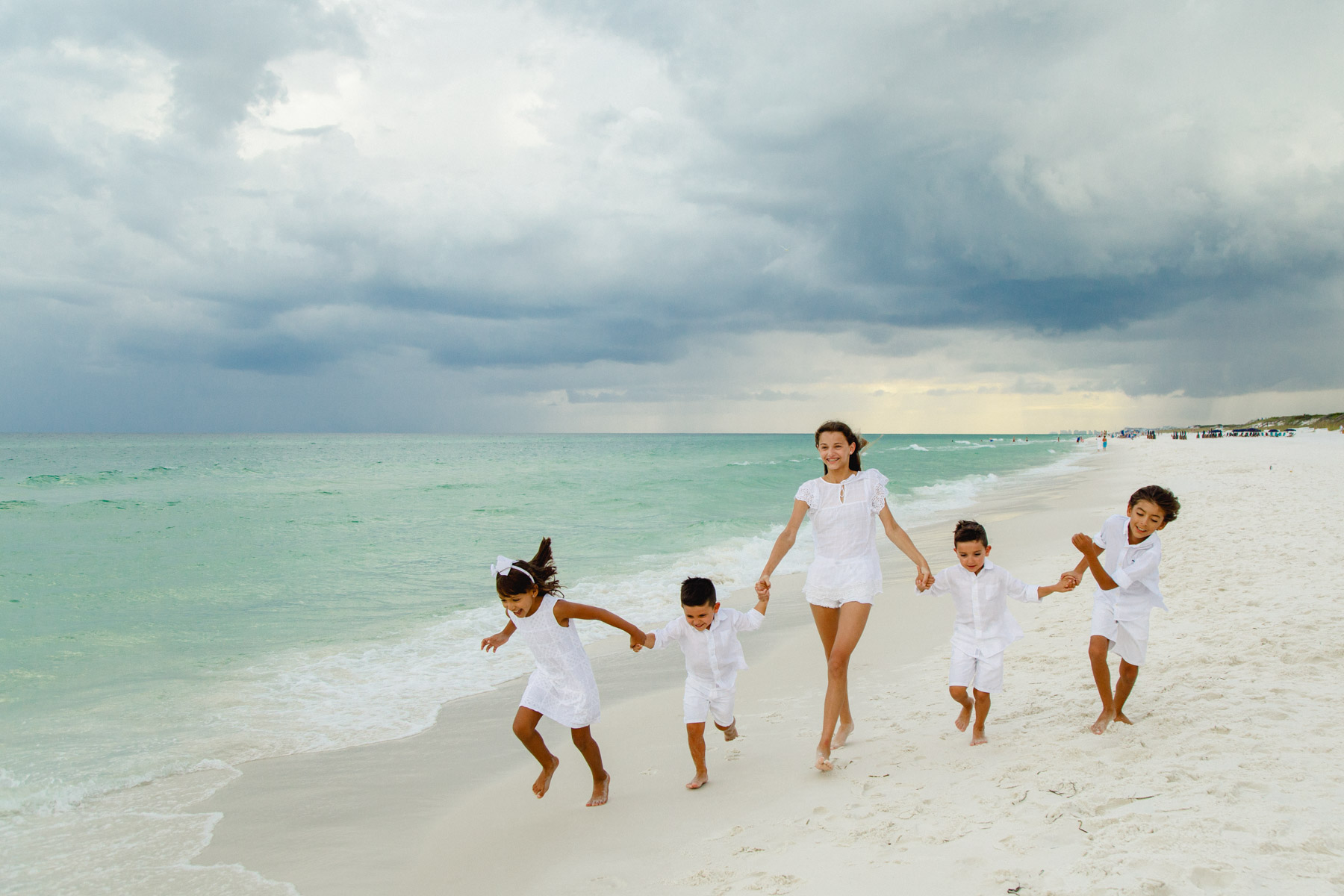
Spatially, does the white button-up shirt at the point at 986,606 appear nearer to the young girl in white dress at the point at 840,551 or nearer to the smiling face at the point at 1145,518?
the young girl in white dress at the point at 840,551

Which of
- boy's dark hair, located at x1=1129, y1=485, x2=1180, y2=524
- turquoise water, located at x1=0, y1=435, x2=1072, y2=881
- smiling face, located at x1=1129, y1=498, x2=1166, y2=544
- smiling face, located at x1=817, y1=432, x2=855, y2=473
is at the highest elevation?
smiling face, located at x1=817, y1=432, x2=855, y2=473

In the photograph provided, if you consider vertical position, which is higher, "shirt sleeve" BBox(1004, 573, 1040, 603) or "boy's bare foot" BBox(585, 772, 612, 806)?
"shirt sleeve" BBox(1004, 573, 1040, 603)

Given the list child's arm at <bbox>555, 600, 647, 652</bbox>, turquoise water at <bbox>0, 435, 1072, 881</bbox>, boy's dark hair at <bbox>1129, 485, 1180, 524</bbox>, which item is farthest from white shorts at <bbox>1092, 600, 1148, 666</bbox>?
turquoise water at <bbox>0, 435, 1072, 881</bbox>

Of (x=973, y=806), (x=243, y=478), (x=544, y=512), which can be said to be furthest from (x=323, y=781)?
(x=243, y=478)

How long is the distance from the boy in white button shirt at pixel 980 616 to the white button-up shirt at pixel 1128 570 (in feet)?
0.97

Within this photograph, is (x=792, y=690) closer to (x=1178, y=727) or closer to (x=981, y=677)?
(x=981, y=677)

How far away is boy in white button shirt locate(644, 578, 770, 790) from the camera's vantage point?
14.1 ft

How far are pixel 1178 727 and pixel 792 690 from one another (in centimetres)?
303

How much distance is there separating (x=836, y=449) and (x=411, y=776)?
3884mm

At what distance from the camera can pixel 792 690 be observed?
652 cm

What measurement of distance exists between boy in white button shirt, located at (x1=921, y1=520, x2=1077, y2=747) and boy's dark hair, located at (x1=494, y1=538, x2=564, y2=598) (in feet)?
7.91

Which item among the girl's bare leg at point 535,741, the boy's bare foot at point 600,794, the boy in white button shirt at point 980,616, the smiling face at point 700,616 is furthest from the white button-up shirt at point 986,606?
the girl's bare leg at point 535,741

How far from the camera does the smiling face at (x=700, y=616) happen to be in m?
4.25

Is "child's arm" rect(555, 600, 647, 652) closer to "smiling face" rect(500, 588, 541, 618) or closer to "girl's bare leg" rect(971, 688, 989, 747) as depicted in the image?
"smiling face" rect(500, 588, 541, 618)
